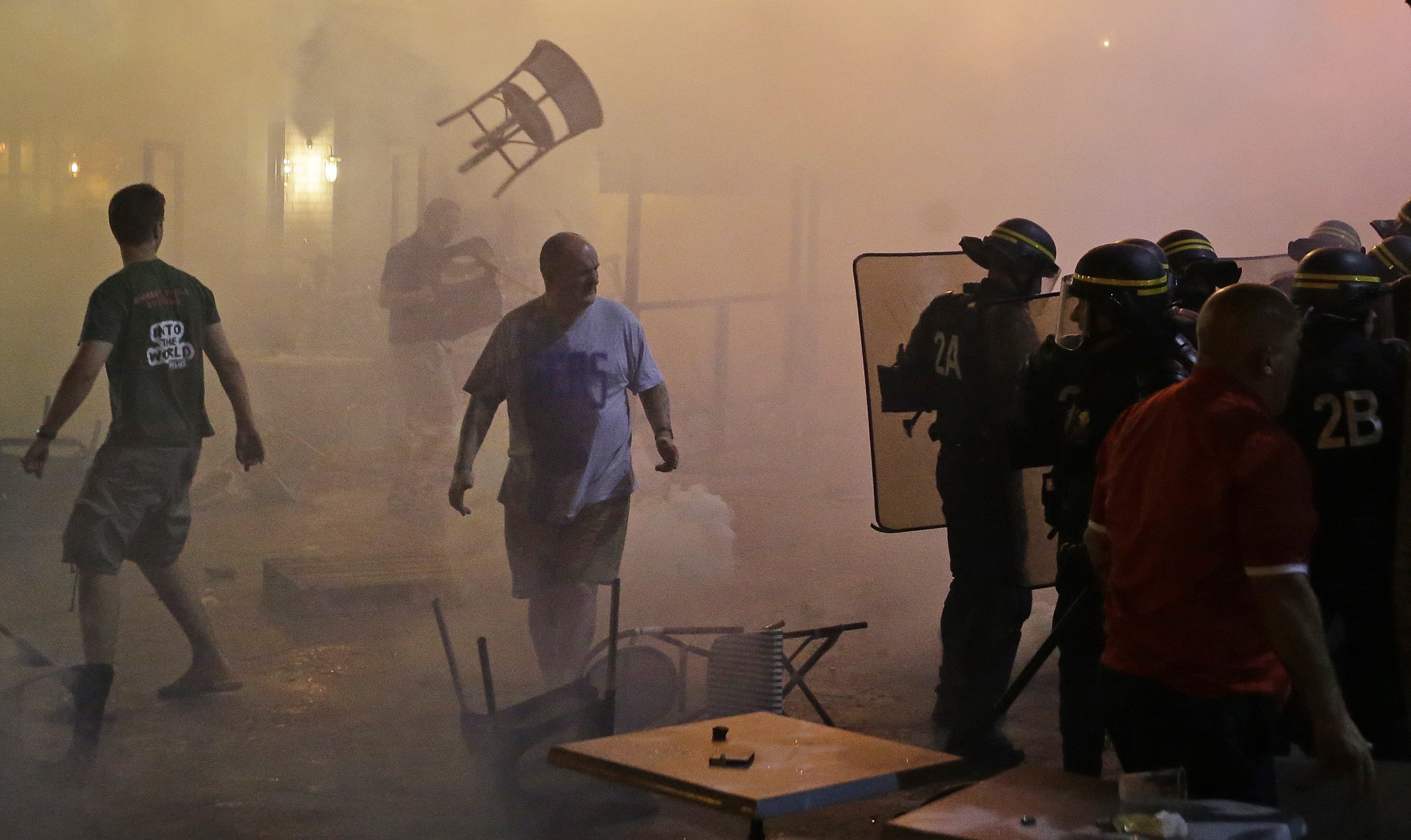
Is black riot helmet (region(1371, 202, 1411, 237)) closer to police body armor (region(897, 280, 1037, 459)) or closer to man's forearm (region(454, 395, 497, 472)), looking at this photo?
police body armor (region(897, 280, 1037, 459))

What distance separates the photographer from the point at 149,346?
3830 mm

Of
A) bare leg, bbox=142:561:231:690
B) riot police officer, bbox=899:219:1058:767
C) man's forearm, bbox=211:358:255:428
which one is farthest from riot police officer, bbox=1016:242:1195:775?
bare leg, bbox=142:561:231:690

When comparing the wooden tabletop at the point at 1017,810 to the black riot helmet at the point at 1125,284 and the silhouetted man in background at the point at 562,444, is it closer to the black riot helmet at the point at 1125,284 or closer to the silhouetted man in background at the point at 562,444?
the black riot helmet at the point at 1125,284

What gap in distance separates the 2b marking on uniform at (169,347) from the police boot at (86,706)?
0.93m

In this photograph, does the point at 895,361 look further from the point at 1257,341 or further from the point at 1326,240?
the point at 1257,341

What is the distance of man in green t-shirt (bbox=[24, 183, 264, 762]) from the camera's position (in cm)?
372

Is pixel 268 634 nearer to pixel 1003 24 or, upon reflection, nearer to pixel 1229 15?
pixel 1003 24

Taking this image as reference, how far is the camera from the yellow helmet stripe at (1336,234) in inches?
203

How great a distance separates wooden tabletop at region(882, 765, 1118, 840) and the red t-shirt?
0.69ft

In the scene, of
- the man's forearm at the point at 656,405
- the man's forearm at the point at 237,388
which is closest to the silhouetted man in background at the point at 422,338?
the man's forearm at the point at 237,388

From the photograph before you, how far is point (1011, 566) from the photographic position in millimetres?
3740

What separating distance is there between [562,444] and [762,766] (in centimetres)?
202

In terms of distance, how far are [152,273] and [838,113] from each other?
230 inches

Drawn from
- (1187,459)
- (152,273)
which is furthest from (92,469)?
(1187,459)
